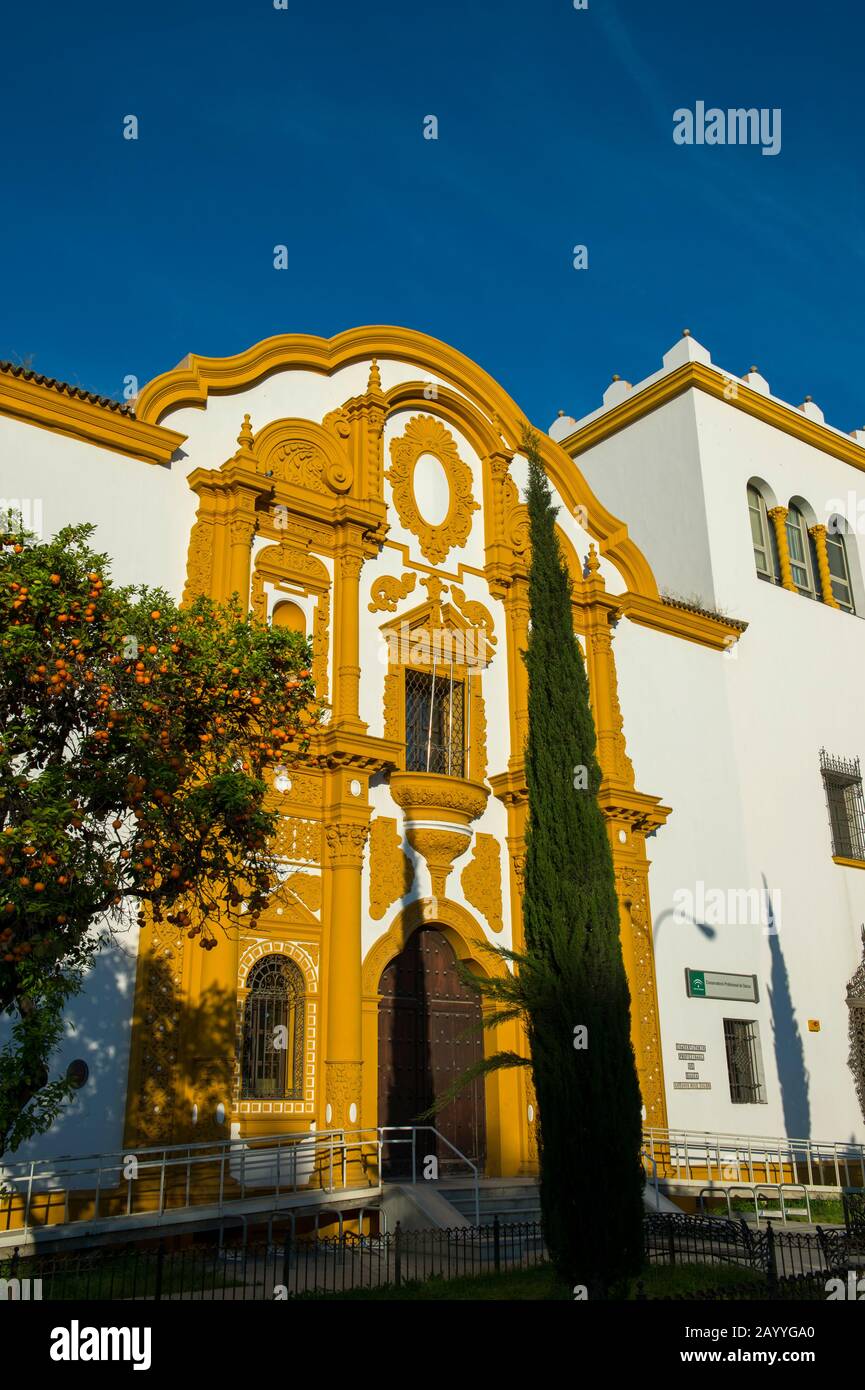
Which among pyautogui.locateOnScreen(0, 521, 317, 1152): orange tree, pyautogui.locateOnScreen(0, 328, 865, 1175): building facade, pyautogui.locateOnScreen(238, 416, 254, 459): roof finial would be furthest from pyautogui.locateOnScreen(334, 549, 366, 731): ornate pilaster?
pyautogui.locateOnScreen(0, 521, 317, 1152): orange tree

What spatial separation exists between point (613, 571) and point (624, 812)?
190 inches

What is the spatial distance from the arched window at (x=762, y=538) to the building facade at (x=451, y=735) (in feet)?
0.30

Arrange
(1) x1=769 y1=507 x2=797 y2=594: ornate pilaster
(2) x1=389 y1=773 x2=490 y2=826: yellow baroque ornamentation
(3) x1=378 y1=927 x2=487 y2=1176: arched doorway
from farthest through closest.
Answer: (1) x1=769 y1=507 x2=797 y2=594: ornate pilaster → (2) x1=389 y1=773 x2=490 y2=826: yellow baroque ornamentation → (3) x1=378 y1=927 x2=487 y2=1176: arched doorway

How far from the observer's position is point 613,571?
70.9 ft

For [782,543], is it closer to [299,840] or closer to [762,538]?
[762,538]

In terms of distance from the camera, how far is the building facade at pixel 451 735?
14.5m

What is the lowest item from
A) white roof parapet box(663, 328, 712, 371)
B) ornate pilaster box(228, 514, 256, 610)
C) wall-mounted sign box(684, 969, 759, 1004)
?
wall-mounted sign box(684, 969, 759, 1004)

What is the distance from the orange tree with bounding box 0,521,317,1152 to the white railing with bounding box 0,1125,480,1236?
8.49ft

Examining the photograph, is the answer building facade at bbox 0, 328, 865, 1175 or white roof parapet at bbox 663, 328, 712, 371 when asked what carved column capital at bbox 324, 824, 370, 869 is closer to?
building facade at bbox 0, 328, 865, 1175

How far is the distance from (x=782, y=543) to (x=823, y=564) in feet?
4.63

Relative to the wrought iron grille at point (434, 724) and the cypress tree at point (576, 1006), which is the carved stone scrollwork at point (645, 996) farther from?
the cypress tree at point (576, 1006)

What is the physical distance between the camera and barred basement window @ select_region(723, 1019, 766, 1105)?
19641 mm
